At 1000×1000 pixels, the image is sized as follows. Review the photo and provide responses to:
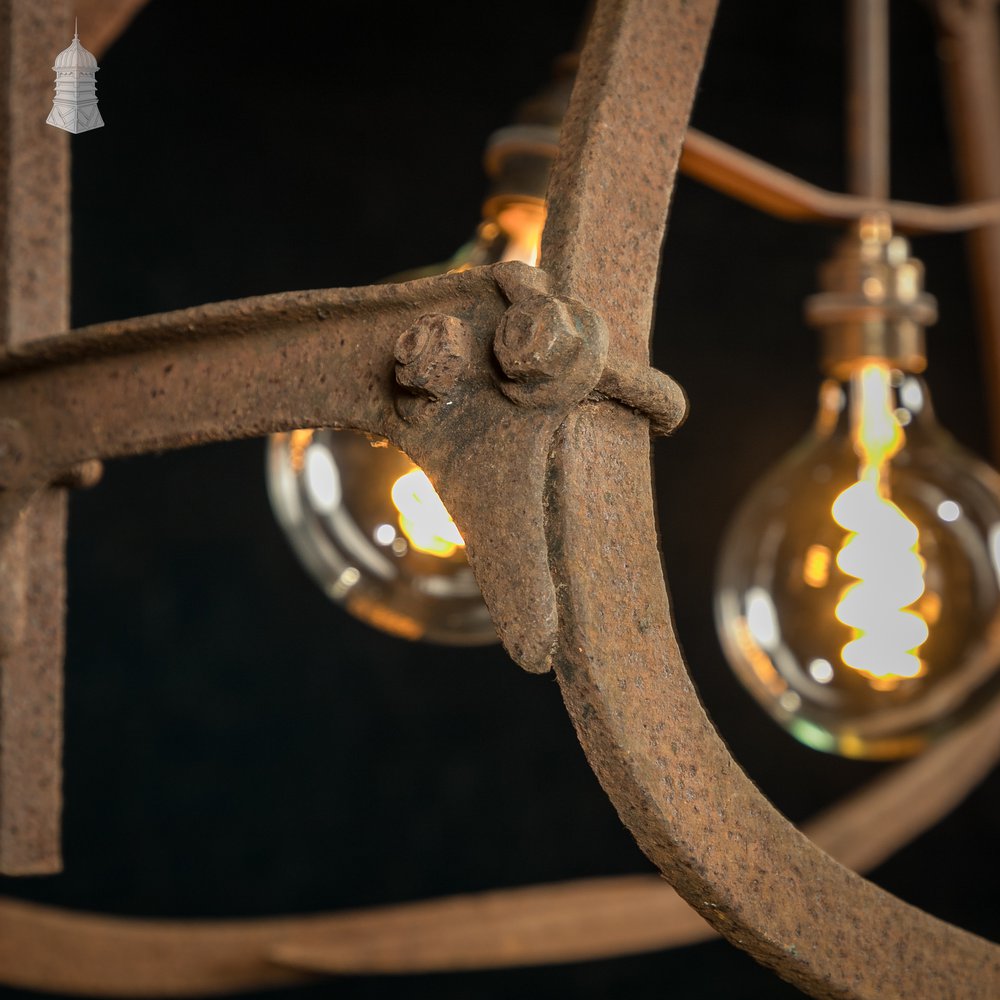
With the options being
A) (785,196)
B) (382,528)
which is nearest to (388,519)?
(382,528)

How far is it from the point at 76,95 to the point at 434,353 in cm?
20

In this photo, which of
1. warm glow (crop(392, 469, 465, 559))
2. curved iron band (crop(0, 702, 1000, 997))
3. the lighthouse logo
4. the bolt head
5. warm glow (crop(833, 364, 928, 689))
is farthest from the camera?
curved iron band (crop(0, 702, 1000, 997))

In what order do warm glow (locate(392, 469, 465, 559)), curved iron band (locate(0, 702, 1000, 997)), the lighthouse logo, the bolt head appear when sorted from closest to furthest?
1. the bolt head
2. the lighthouse logo
3. warm glow (locate(392, 469, 465, 559))
4. curved iron band (locate(0, 702, 1000, 997))

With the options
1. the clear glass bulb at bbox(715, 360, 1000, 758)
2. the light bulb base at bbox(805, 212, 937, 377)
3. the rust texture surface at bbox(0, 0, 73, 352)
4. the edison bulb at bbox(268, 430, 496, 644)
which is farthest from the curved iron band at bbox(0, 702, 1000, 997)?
the rust texture surface at bbox(0, 0, 73, 352)

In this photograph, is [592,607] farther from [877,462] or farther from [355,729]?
[355,729]

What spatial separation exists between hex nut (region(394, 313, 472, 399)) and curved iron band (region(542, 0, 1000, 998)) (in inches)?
1.1

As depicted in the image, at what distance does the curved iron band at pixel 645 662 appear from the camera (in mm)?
309

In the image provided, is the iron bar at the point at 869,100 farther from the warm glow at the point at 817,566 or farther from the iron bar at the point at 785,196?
the warm glow at the point at 817,566

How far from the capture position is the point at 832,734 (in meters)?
0.72

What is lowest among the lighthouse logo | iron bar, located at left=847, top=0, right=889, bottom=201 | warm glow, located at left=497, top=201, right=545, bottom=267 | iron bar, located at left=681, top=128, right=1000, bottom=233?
the lighthouse logo

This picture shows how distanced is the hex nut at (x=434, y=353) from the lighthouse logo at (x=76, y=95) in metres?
0.17

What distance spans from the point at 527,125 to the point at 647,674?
1.19 feet

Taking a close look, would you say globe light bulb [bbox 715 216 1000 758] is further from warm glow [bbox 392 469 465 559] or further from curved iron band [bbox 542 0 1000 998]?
curved iron band [bbox 542 0 1000 998]

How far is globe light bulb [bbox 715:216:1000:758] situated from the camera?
2.30 ft
